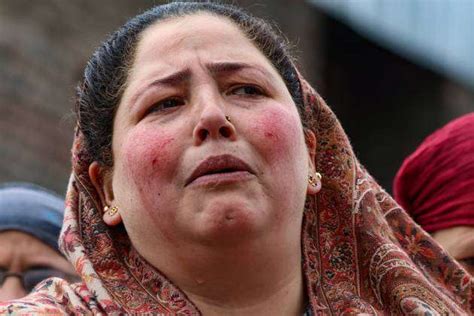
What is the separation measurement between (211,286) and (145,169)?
343 mm

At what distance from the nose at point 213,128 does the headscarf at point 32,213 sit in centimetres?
200

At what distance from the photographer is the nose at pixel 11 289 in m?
A: 4.88

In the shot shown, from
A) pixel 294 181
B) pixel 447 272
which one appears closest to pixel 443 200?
pixel 447 272

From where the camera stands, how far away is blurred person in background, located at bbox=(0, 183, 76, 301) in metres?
5.03

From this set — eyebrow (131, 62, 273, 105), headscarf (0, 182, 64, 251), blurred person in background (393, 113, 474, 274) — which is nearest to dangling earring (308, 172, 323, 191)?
eyebrow (131, 62, 273, 105)

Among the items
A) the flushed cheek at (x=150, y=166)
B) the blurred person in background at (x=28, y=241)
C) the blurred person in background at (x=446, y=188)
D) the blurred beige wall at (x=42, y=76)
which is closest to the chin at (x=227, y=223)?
the flushed cheek at (x=150, y=166)

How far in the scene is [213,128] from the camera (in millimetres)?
3389

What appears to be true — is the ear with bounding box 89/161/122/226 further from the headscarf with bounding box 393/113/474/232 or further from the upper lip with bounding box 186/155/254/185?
the headscarf with bounding box 393/113/474/232

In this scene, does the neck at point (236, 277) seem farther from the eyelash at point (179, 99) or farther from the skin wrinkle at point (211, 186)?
the eyelash at point (179, 99)

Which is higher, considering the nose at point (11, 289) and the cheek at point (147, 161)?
the cheek at point (147, 161)

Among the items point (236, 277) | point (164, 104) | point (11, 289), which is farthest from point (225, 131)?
point (11, 289)

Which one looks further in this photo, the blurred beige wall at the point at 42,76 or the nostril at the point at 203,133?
the blurred beige wall at the point at 42,76

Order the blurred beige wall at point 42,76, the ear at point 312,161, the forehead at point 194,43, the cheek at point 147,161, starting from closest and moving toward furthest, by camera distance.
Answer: the cheek at point 147,161 < the forehead at point 194,43 < the ear at point 312,161 < the blurred beige wall at point 42,76

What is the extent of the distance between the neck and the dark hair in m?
0.43
